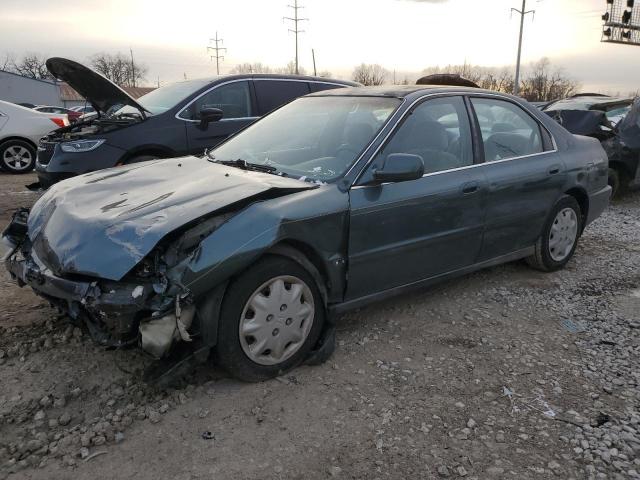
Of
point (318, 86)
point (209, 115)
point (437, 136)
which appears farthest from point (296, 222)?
point (318, 86)

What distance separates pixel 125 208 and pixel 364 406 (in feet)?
5.40

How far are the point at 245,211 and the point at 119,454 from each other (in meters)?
1.28

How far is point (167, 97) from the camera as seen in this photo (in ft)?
21.8

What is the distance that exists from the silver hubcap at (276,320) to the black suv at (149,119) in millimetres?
3765

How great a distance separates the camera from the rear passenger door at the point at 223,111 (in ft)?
20.8

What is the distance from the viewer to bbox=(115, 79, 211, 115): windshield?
248 inches

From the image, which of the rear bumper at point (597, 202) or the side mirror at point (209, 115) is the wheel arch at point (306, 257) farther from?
A: the side mirror at point (209, 115)

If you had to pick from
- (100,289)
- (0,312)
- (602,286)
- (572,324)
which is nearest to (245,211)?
(100,289)

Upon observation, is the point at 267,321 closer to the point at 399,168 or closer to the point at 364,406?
the point at 364,406

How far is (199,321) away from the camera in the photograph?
2.62 metres

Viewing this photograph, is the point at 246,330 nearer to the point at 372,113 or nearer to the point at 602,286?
the point at 372,113

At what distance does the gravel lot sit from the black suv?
2381 mm

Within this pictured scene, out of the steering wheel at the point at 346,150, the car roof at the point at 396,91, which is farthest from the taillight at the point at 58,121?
the steering wheel at the point at 346,150

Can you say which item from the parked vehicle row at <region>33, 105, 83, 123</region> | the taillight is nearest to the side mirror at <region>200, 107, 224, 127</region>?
the taillight
